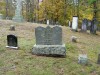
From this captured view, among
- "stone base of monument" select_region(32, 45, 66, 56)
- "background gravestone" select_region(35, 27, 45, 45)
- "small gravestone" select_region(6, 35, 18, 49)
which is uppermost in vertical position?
"background gravestone" select_region(35, 27, 45, 45)

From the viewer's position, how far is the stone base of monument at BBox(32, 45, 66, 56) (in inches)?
435

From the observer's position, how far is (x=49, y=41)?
37.0 ft

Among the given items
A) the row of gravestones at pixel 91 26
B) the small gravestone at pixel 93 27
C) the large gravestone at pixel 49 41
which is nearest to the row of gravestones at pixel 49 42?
the large gravestone at pixel 49 41

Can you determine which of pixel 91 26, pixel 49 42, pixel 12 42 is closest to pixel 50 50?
pixel 49 42

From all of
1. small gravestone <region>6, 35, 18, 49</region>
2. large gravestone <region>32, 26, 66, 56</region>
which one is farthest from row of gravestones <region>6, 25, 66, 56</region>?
small gravestone <region>6, 35, 18, 49</region>

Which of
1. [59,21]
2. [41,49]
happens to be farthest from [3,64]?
[59,21]

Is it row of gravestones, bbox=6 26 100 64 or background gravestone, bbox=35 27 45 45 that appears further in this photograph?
background gravestone, bbox=35 27 45 45

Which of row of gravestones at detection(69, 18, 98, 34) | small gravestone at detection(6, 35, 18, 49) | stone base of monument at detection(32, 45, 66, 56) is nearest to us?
stone base of monument at detection(32, 45, 66, 56)

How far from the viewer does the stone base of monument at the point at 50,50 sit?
11055mm

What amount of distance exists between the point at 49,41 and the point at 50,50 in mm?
415

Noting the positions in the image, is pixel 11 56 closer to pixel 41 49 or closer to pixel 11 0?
pixel 41 49

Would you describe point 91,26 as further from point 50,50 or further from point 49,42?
point 50,50

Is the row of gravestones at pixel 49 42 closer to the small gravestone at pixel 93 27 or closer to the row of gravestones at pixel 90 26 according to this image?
the row of gravestones at pixel 90 26

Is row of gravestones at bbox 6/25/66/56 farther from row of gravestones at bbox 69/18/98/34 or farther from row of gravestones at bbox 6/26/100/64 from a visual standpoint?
row of gravestones at bbox 69/18/98/34
